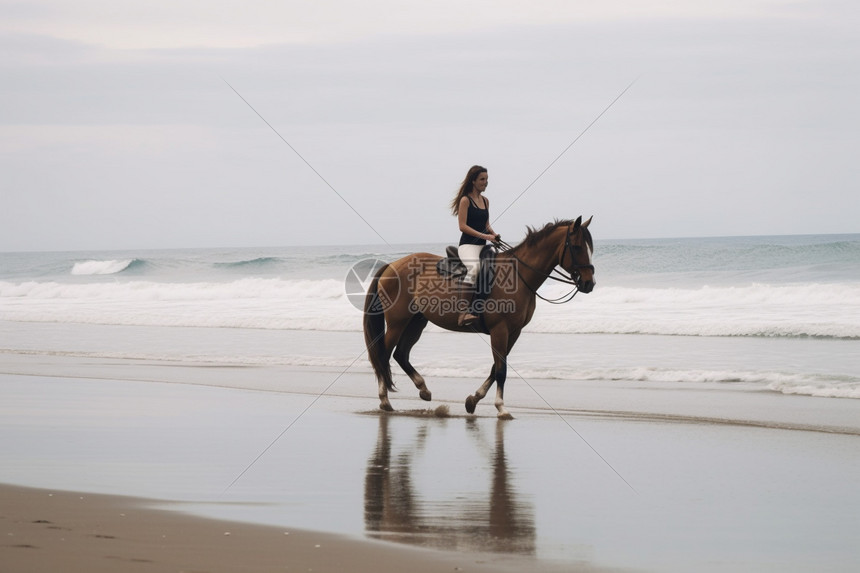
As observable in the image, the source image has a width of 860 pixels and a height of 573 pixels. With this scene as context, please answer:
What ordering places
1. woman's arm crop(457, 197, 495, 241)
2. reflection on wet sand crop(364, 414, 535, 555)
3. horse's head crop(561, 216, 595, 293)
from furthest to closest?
woman's arm crop(457, 197, 495, 241) → horse's head crop(561, 216, 595, 293) → reflection on wet sand crop(364, 414, 535, 555)

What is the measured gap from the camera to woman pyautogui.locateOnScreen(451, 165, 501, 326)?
30.3ft

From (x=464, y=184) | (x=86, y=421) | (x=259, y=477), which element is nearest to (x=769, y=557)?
(x=259, y=477)

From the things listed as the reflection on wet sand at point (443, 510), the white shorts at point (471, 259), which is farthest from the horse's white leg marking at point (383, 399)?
the reflection on wet sand at point (443, 510)

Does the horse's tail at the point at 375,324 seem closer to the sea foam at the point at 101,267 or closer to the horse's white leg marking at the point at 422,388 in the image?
the horse's white leg marking at the point at 422,388

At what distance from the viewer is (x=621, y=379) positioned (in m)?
11.8

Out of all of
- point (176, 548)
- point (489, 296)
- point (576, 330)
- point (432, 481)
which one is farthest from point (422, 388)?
point (576, 330)

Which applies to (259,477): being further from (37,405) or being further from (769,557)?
(37,405)

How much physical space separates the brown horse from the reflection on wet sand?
2.05m

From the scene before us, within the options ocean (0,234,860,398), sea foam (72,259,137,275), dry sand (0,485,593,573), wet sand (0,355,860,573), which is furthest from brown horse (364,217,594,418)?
sea foam (72,259,137,275)

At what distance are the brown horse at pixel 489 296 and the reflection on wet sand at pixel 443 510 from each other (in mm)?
2050

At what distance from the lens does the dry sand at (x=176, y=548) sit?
14.6 ft

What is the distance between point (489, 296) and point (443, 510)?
4.04 m

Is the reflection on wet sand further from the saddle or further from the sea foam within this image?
the sea foam

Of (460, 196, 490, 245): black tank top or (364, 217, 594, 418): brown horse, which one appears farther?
(460, 196, 490, 245): black tank top
